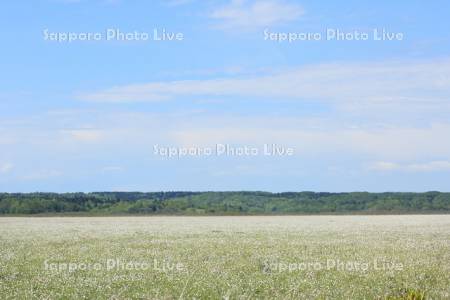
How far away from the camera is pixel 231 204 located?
11100 centimetres

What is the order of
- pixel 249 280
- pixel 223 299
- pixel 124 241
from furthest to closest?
pixel 124 241 < pixel 249 280 < pixel 223 299

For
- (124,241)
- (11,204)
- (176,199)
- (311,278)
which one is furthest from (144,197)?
(311,278)

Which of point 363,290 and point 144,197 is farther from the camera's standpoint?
point 144,197

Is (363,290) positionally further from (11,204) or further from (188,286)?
(11,204)

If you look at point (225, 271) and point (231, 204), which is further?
point (231, 204)

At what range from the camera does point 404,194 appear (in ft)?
391

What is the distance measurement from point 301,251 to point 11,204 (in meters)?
88.1

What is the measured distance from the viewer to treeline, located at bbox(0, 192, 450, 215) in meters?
105

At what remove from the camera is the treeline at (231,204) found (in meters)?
105

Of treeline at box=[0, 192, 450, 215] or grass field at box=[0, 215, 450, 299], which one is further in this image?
treeline at box=[0, 192, 450, 215]

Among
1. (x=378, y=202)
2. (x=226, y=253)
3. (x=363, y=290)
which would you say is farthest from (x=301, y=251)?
(x=378, y=202)

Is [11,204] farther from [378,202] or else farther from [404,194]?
[404,194]

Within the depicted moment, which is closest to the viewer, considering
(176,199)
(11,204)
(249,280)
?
(249,280)

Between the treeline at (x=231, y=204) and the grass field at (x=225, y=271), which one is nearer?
the grass field at (x=225, y=271)
